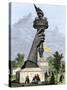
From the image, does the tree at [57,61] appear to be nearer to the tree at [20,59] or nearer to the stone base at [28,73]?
the stone base at [28,73]

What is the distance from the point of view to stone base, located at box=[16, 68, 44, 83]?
1954 millimetres

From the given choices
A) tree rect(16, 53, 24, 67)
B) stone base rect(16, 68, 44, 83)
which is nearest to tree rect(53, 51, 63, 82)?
stone base rect(16, 68, 44, 83)

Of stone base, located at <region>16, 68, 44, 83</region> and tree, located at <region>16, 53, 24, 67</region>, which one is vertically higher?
tree, located at <region>16, 53, 24, 67</region>

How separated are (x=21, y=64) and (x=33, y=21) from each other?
33cm

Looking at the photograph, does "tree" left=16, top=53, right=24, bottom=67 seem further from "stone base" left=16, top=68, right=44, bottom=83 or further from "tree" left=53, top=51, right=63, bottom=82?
"tree" left=53, top=51, right=63, bottom=82

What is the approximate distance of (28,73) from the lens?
1.96 meters

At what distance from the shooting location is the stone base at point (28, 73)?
195 centimetres

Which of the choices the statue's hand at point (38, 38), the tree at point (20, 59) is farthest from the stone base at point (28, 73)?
the statue's hand at point (38, 38)

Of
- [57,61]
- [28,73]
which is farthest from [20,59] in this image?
[57,61]

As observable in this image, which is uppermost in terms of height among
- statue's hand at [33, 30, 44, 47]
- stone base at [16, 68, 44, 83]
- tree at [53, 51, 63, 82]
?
statue's hand at [33, 30, 44, 47]

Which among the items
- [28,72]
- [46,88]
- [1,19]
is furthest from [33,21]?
[46,88]

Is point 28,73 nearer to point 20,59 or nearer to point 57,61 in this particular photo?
point 20,59

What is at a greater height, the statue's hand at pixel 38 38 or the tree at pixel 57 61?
the statue's hand at pixel 38 38

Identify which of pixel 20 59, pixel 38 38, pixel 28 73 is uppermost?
pixel 38 38
